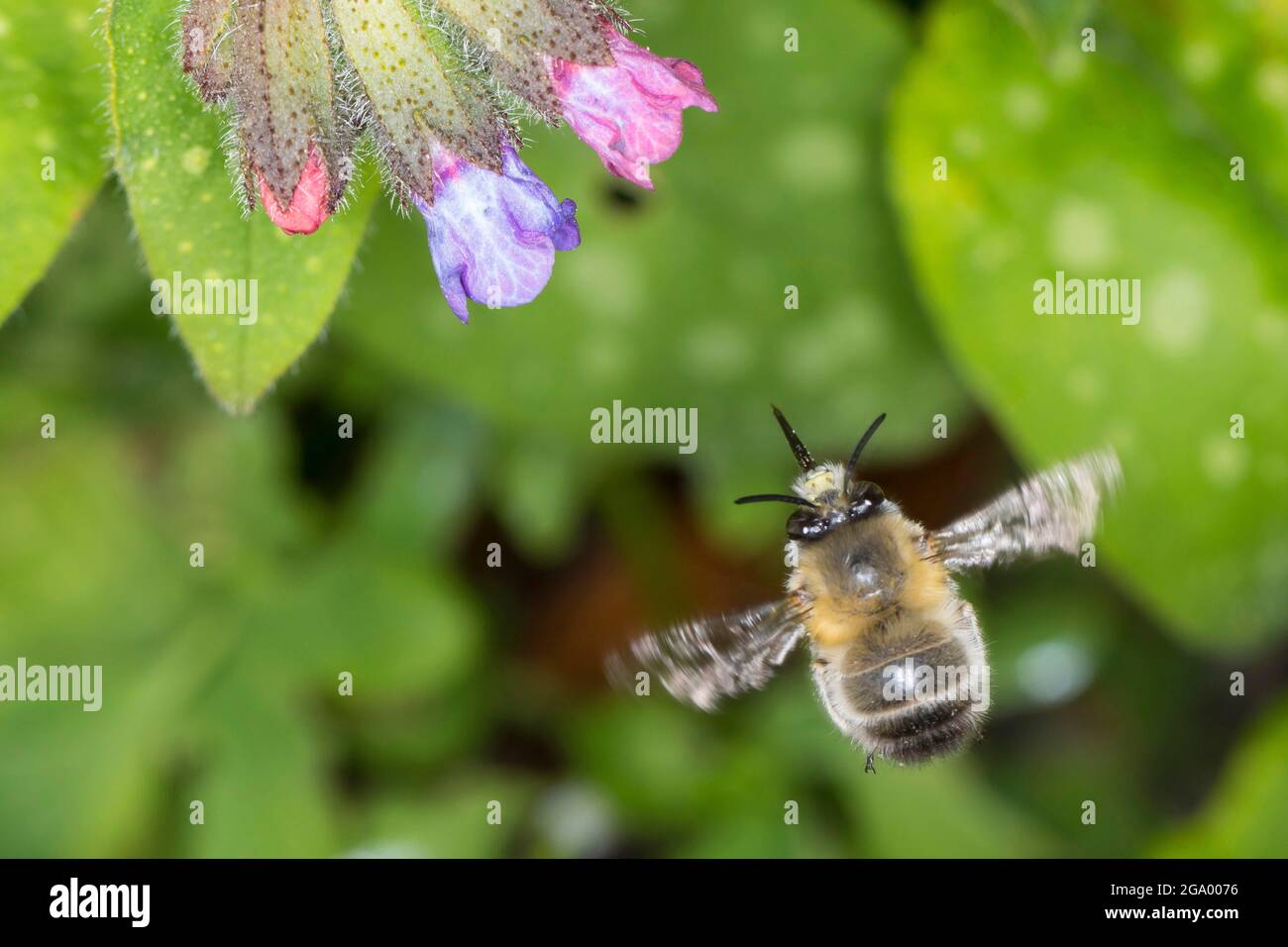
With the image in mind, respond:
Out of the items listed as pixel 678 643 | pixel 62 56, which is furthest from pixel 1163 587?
pixel 62 56

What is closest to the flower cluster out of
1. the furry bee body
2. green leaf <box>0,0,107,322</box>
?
green leaf <box>0,0,107,322</box>

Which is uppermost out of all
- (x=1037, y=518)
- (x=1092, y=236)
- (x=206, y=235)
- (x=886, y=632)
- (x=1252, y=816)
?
(x=1092, y=236)

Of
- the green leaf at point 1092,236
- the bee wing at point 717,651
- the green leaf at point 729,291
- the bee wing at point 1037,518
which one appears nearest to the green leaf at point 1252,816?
the green leaf at point 1092,236

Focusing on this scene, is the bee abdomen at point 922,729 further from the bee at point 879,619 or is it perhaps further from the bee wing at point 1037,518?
the bee wing at point 1037,518

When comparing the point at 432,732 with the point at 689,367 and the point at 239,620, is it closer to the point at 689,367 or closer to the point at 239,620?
the point at 239,620

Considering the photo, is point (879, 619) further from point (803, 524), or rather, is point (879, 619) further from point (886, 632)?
point (803, 524)

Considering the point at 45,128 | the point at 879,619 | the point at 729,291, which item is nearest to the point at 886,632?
the point at 879,619

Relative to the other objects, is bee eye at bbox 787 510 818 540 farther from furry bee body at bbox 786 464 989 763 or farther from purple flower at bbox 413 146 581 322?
purple flower at bbox 413 146 581 322
